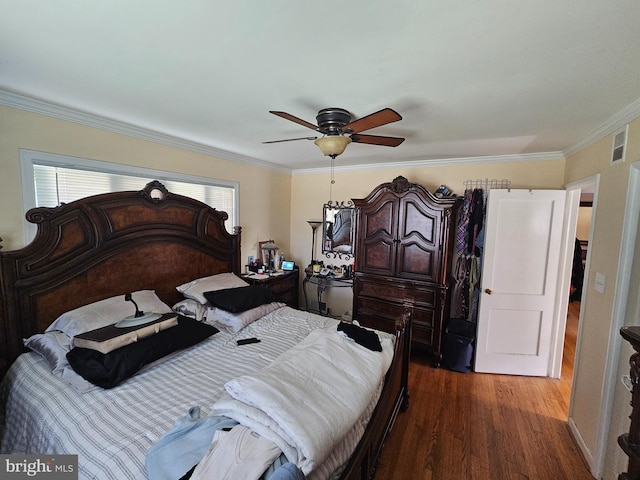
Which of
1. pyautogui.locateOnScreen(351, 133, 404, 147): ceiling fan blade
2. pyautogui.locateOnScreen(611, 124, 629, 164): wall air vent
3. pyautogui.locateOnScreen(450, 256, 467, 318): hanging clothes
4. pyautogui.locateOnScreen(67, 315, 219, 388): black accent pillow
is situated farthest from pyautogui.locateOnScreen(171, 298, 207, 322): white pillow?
pyautogui.locateOnScreen(611, 124, 629, 164): wall air vent

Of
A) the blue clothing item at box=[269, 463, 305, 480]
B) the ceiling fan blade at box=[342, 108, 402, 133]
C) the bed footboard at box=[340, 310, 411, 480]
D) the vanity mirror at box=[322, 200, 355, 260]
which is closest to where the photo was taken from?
the blue clothing item at box=[269, 463, 305, 480]

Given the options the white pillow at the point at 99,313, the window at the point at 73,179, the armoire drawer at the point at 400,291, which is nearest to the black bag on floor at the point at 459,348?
the armoire drawer at the point at 400,291

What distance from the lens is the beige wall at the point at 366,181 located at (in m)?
3.07

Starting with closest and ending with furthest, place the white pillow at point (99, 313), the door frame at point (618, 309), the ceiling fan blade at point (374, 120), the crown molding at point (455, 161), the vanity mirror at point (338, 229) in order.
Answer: the ceiling fan blade at point (374, 120), the door frame at point (618, 309), the white pillow at point (99, 313), the crown molding at point (455, 161), the vanity mirror at point (338, 229)

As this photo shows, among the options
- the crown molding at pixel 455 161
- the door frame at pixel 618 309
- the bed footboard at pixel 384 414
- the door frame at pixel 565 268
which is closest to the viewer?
the bed footboard at pixel 384 414

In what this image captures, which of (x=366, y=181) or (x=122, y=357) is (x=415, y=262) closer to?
(x=366, y=181)

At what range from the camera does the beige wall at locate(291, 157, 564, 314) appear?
307 cm

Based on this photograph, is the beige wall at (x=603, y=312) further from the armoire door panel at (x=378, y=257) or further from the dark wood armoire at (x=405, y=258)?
the armoire door panel at (x=378, y=257)

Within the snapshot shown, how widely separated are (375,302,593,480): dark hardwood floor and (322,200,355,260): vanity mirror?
1899mm

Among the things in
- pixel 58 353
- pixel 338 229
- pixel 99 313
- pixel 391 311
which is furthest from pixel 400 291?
pixel 58 353

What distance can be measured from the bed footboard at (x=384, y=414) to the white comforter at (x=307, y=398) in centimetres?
11

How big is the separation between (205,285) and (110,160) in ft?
4.47

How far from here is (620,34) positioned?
1092 mm

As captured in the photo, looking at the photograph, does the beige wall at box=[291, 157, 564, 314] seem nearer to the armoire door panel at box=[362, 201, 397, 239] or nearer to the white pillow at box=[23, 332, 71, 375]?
the armoire door panel at box=[362, 201, 397, 239]
